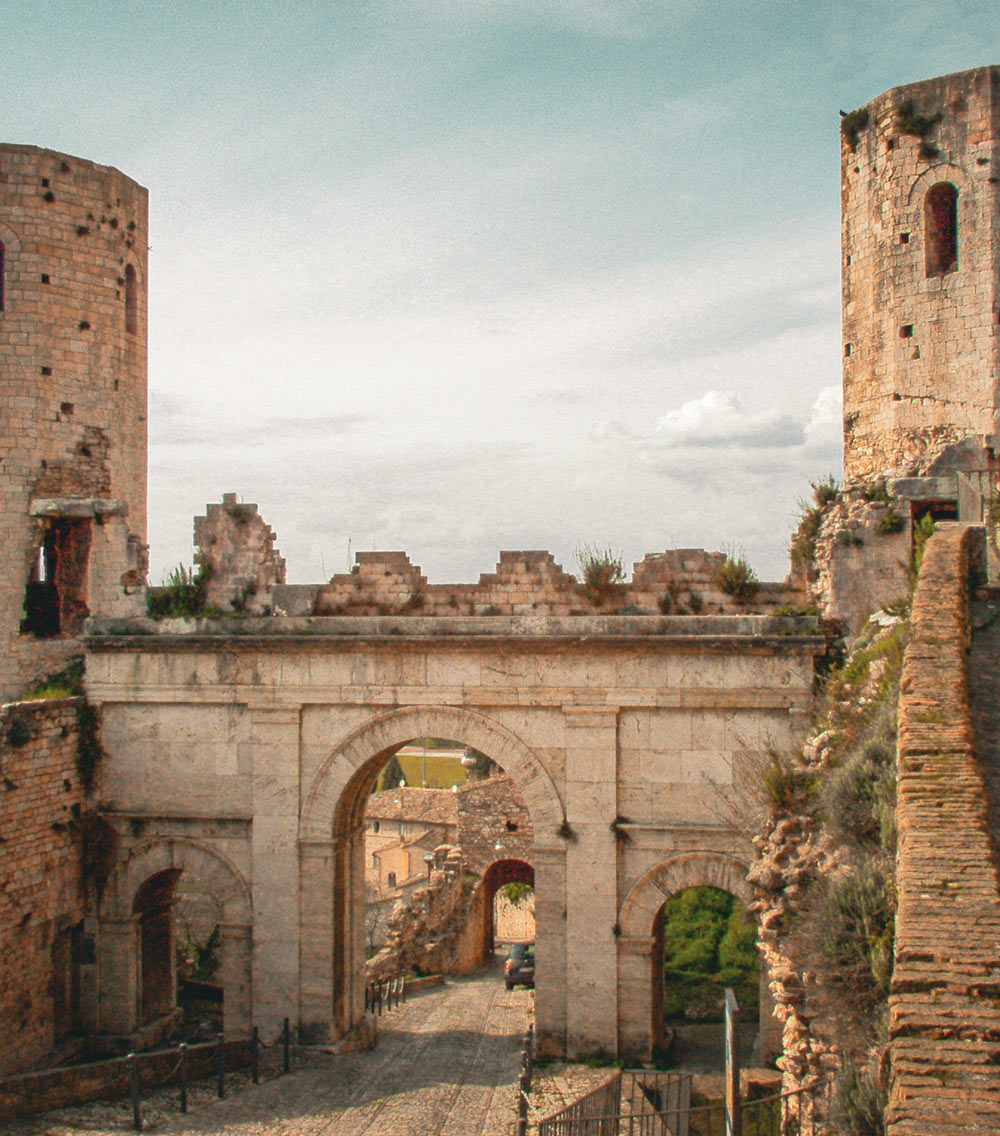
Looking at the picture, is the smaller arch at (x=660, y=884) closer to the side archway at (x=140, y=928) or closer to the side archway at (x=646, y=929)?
the side archway at (x=646, y=929)

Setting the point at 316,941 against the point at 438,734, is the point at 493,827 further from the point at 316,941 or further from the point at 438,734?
the point at 438,734

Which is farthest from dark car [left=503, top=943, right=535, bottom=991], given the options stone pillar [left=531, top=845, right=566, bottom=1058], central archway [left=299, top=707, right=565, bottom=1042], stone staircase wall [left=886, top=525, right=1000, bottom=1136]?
stone staircase wall [left=886, top=525, right=1000, bottom=1136]

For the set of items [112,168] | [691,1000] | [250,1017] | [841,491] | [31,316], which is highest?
[112,168]

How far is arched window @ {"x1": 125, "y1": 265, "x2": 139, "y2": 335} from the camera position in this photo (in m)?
15.4

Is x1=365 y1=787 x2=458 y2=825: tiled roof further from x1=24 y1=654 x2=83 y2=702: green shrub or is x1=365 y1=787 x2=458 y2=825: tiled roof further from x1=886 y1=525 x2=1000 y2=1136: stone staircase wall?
x1=886 y1=525 x2=1000 y2=1136: stone staircase wall

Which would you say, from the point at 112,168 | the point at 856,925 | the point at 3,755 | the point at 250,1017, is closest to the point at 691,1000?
the point at 250,1017

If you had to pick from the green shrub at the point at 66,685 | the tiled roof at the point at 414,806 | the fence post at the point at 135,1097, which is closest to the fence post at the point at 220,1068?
the fence post at the point at 135,1097

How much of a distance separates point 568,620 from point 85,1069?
719cm

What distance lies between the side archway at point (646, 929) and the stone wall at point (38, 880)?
22.2 ft

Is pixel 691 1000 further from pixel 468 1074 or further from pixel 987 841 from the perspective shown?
pixel 987 841

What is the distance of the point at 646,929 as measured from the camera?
38.3 feet

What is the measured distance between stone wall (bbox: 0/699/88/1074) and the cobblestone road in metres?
1.88

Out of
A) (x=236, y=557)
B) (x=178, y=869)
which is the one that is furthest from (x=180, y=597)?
(x=178, y=869)

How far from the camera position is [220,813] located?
12.9m
